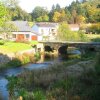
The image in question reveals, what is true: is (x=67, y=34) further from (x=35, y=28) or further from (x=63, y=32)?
(x=35, y=28)

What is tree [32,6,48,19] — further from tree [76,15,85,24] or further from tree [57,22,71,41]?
tree [57,22,71,41]

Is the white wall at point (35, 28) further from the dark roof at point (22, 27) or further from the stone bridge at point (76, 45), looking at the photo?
the stone bridge at point (76, 45)

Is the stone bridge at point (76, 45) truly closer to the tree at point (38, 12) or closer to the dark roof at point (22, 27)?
the dark roof at point (22, 27)

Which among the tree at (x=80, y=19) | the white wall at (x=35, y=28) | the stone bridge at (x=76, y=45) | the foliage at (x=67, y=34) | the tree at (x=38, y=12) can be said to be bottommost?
the stone bridge at (x=76, y=45)

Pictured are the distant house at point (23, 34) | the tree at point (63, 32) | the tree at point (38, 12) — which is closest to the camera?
the distant house at point (23, 34)

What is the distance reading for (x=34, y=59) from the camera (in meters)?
68.7

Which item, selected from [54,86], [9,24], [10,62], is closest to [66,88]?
[54,86]

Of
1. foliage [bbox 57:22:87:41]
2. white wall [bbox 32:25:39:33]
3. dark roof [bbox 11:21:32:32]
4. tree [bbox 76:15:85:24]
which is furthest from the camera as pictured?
tree [bbox 76:15:85:24]

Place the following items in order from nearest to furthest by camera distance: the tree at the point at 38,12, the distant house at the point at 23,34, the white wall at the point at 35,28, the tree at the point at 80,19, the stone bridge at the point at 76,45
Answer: the stone bridge at the point at 76,45
the distant house at the point at 23,34
the white wall at the point at 35,28
the tree at the point at 80,19
the tree at the point at 38,12

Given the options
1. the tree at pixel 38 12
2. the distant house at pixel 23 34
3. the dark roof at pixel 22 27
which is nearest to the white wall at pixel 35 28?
the dark roof at pixel 22 27

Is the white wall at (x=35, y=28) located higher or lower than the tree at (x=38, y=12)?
lower

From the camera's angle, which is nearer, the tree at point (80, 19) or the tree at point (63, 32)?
the tree at point (63, 32)

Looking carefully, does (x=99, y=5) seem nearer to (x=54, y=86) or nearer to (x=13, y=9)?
(x=54, y=86)

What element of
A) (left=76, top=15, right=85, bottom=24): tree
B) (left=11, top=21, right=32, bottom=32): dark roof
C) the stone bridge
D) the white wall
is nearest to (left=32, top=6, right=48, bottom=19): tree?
(left=76, top=15, right=85, bottom=24): tree
